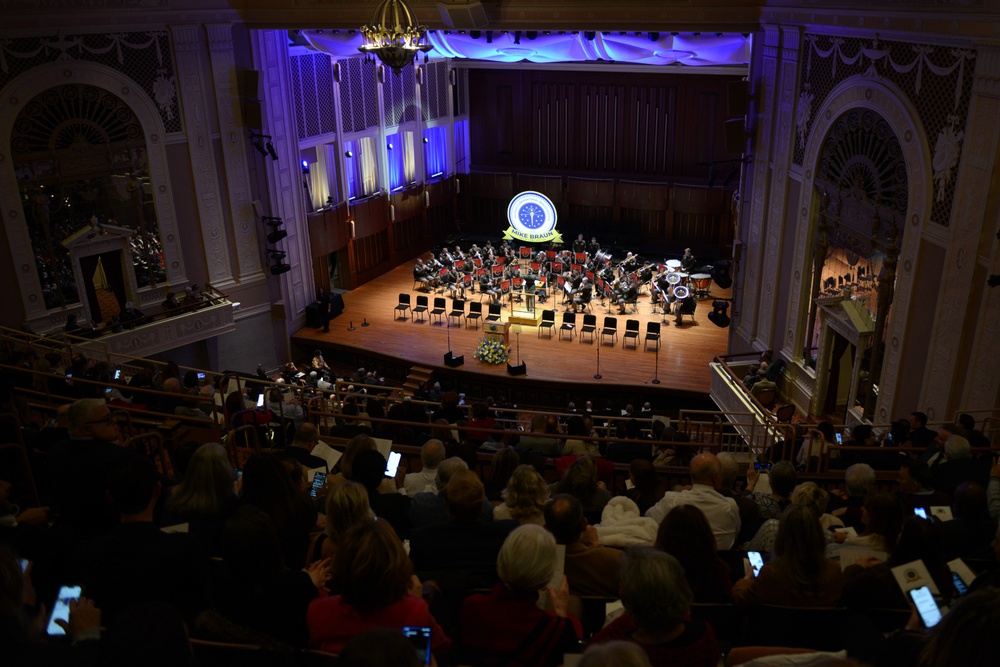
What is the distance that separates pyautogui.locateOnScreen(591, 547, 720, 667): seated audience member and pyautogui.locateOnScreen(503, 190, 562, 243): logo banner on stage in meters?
18.5

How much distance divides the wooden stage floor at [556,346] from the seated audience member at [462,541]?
10763 millimetres

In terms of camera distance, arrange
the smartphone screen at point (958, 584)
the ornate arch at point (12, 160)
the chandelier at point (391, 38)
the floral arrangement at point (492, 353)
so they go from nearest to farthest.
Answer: the smartphone screen at point (958, 584) < the chandelier at point (391, 38) < the ornate arch at point (12, 160) < the floral arrangement at point (492, 353)

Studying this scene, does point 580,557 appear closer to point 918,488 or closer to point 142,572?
point 142,572

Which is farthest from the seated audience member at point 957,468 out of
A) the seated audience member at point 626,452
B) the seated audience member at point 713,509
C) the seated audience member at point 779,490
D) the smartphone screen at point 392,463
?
the smartphone screen at point 392,463

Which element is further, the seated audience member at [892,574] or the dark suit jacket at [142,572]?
the seated audience member at [892,574]

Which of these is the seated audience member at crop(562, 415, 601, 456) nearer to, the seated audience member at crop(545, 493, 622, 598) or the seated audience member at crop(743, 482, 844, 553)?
the seated audience member at crop(743, 482, 844, 553)

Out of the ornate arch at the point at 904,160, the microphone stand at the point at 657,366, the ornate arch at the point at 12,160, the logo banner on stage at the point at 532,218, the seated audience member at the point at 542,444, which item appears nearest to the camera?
the seated audience member at the point at 542,444

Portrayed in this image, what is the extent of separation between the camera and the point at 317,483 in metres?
5.06

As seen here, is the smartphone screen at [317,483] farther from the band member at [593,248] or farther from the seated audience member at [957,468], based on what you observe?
the band member at [593,248]

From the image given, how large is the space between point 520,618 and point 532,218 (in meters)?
18.7

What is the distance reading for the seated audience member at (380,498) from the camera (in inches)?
161

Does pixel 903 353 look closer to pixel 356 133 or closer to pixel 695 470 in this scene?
pixel 695 470

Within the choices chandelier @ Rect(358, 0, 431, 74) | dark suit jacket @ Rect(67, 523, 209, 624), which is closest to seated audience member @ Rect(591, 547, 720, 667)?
dark suit jacket @ Rect(67, 523, 209, 624)

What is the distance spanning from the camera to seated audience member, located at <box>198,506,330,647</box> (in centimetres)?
275
